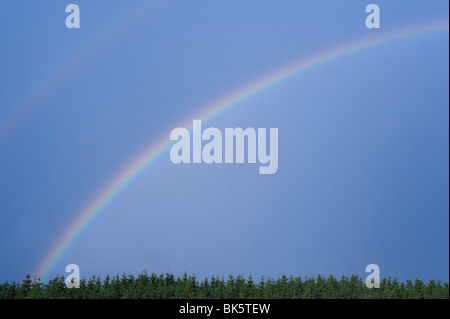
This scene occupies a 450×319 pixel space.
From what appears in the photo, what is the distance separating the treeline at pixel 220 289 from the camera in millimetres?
13508

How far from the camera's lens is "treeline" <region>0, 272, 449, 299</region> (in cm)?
1351

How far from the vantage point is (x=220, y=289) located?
13.9 meters

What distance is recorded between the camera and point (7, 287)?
1447 centimetres
